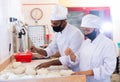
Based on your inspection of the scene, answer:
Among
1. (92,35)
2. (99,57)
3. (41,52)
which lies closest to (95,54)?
(99,57)

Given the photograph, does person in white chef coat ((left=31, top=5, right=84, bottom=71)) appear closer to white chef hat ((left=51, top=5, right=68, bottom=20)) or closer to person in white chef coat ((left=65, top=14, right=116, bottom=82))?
white chef hat ((left=51, top=5, right=68, bottom=20))

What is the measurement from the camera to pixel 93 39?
2.07 metres

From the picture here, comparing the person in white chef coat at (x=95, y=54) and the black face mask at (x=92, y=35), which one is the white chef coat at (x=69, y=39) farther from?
the black face mask at (x=92, y=35)

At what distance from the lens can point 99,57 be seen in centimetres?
198

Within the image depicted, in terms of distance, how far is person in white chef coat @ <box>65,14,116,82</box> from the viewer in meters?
1.88

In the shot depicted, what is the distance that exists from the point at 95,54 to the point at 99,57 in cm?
4

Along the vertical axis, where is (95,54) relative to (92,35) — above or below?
below

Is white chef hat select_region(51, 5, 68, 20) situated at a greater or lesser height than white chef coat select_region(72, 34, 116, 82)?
greater

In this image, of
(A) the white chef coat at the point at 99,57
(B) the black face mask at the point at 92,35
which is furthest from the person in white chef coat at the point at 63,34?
(B) the black face mask at the point at 92,35

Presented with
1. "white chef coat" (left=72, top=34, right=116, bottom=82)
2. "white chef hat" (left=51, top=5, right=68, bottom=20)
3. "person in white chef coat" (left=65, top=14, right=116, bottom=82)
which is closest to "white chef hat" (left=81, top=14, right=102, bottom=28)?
"person in white chef coat" (left=65, top=14, right=116, bottom=82)

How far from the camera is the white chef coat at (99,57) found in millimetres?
1880

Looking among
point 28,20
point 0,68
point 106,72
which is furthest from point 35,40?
point 106,72

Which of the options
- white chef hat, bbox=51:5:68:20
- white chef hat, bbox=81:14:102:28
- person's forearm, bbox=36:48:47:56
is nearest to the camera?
white chef hat, bbox=81:14:102:28

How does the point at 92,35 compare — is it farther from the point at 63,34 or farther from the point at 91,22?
the point at 63,34
